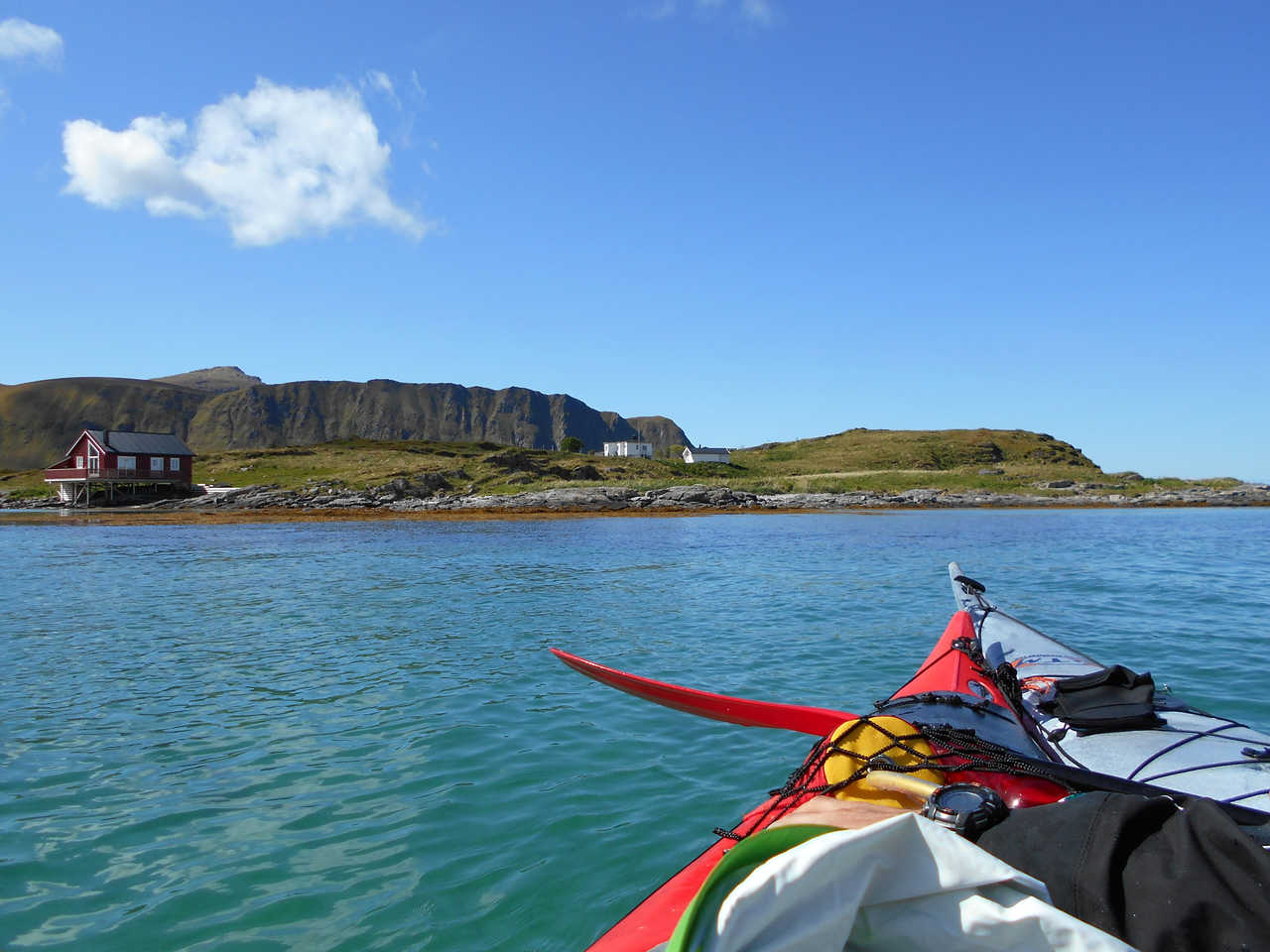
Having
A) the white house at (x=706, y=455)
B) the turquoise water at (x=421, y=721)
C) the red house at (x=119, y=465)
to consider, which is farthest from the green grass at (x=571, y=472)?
the turquoise water at (x=421, y=721)

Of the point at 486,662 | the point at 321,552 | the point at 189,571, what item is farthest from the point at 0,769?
the point at 321,552

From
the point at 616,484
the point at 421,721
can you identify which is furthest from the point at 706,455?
the point at 421,721

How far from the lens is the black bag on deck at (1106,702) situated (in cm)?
557

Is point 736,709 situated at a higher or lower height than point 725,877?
lower

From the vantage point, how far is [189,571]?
→ 21875 mm

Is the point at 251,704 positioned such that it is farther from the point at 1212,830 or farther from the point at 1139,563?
the point at 1139,563

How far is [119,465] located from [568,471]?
132 ft

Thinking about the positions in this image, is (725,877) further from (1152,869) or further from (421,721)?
(421,721)

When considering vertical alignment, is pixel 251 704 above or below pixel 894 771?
below

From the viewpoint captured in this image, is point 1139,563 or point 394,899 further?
point 1139,563

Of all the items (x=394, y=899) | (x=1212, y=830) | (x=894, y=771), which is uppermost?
(x=1212, y=830)

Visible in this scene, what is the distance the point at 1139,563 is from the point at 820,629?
17075 millimetres

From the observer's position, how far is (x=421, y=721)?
8.42 m

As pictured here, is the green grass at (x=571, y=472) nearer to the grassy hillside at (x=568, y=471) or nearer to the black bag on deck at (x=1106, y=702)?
the grassy hillside at (x=568, y=471)
